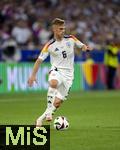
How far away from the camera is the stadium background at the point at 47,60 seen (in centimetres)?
1969

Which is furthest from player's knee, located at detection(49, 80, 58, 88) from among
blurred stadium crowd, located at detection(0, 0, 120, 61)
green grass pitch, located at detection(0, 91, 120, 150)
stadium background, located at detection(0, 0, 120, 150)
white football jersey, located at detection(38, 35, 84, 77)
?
blurred stadium crowd, located at detection(0, 0, 120, 61)

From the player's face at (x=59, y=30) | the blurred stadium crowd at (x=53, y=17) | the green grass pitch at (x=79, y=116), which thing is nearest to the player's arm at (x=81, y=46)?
the player's face at (x=59, y=30)

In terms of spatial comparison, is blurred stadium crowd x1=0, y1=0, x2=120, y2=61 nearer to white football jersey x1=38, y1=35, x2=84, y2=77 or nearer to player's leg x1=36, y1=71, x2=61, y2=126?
white football jersey x1=38, y1=35, x2=84, y2=77

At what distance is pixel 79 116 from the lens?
18.5m

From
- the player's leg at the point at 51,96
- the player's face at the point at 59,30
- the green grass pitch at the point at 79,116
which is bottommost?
the green grass pitch at the point at 79,116

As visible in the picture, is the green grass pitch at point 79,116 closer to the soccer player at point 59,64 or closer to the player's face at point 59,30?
the soccer player at point 59,64

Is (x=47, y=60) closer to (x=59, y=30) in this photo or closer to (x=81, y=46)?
(x=81, y=46)

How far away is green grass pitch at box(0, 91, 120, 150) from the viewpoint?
12711 mm

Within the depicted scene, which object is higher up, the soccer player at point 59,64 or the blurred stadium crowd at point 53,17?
the blurred stadium crowd at point 53,17

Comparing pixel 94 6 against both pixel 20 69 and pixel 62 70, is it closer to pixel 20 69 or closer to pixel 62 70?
pixel 20 69

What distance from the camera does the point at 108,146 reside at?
12133 mm

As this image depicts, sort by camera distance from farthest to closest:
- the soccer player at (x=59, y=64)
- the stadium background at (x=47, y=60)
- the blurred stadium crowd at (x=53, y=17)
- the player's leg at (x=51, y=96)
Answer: the blurred stadium crowd at (x=53, y=17)
the stadium background at (x=47, y=60)
the soccer player at (x=59, y=64)
the player's leg at (x=51, y=96)

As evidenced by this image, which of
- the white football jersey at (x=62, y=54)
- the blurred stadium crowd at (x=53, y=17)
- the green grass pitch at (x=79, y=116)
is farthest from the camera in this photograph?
the blurred stadium crowd at (x=53, y=17)

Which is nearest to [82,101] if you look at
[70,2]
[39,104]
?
[39,104]
